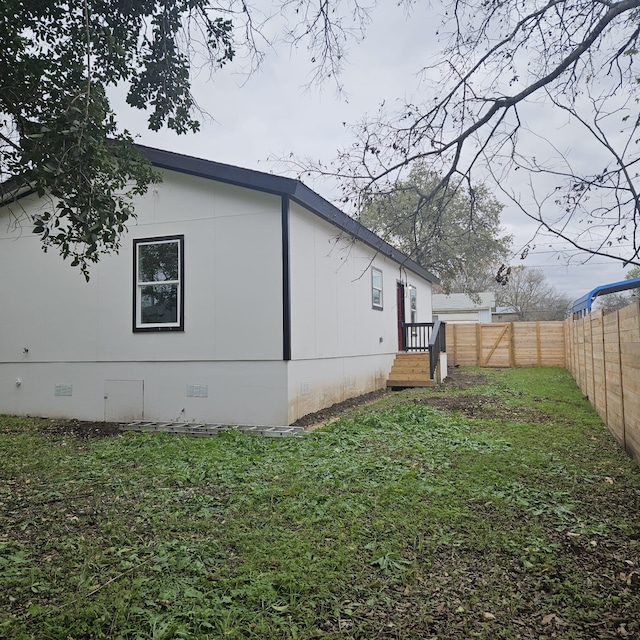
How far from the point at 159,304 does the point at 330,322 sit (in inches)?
108

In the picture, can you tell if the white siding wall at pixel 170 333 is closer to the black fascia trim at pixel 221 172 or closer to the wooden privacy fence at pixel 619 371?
the black fascia trim at pixel 221 172

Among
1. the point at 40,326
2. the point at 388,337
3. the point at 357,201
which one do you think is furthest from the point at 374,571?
the point at 388,337

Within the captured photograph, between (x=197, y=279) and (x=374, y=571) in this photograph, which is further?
(x=197, y=279)

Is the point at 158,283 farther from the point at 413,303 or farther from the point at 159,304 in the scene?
the point at 413,303

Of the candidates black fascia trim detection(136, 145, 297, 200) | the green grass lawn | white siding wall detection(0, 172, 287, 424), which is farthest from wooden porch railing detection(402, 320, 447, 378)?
the green grass lawn

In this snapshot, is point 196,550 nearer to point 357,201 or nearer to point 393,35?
point 357,201

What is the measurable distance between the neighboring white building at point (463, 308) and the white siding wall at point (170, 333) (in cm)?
2162

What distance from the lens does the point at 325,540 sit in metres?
2.86

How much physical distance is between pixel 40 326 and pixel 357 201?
629 cm

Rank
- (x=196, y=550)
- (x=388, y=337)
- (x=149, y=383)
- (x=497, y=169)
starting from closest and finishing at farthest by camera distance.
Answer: (x=196, y=550) → (x=497, y=169) → (x=149, y=383) → (x=388, y=337)

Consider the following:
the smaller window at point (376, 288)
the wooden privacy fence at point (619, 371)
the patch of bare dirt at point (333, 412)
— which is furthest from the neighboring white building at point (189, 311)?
the wooden privacy fence at point (619, 371)

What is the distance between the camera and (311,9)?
3949mm

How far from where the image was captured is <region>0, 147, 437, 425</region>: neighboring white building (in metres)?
6.55

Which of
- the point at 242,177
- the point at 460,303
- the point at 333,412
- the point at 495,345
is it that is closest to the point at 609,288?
the point at 495,345
